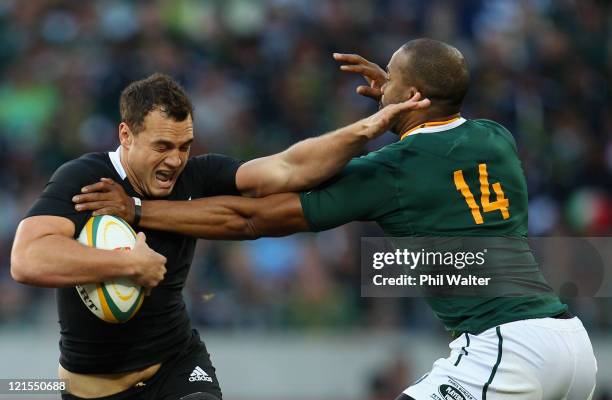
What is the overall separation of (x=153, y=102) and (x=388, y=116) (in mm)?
1297

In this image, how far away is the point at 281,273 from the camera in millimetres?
11367

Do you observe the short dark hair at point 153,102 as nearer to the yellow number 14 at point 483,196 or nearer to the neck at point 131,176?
the neck at point 131,176

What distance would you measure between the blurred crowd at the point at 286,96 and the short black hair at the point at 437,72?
5246 mm

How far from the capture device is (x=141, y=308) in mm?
5934

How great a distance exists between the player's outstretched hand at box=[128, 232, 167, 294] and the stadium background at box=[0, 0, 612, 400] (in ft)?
17.2

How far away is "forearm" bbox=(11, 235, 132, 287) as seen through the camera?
5320 millimetres

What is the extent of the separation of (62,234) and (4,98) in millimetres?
8342

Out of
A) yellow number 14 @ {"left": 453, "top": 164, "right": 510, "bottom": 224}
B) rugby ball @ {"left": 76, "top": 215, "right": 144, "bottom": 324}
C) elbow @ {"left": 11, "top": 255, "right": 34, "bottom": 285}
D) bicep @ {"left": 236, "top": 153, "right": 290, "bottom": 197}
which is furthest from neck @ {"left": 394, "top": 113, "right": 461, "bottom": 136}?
elbow @ {"left": 11, "top": 255, "right": 34, "bottom": 285}

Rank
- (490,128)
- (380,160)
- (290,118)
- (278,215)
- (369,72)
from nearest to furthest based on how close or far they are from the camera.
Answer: (380,160) < (278,215) < (490,128) < (369,72) < (290,118)

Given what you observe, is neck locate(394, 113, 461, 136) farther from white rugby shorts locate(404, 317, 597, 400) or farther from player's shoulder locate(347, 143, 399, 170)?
white rugby shorts locate(404, 317, 597, 400)

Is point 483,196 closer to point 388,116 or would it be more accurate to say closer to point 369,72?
point 388,116

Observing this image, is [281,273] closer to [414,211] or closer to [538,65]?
[538,65]

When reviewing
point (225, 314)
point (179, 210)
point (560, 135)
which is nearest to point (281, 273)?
point (225, 314)

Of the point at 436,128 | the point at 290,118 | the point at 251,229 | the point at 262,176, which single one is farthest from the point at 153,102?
the point at 290,118
